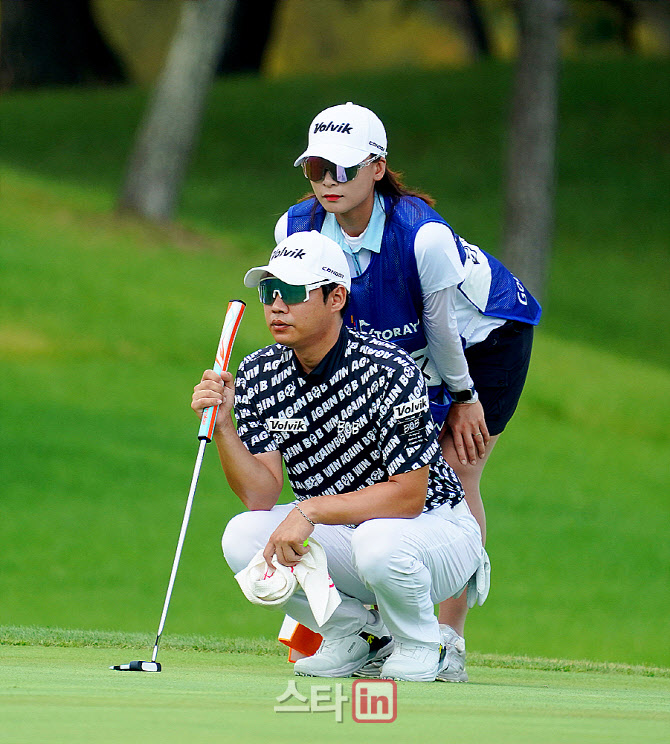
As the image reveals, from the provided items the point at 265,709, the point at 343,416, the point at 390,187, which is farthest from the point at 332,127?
the point at 265,709

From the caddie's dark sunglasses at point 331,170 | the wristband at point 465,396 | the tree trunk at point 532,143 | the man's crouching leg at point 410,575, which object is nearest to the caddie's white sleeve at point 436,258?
the caddie's dark sunglasses at point 331,170

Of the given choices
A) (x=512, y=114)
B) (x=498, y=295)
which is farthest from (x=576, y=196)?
(x=498, y=295)

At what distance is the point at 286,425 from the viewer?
15.0 feet

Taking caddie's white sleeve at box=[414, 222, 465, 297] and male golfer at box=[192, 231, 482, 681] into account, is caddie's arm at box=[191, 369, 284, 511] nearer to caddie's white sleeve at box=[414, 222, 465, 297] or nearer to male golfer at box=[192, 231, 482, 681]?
male golfer at box=[192, 231, 482, 681]

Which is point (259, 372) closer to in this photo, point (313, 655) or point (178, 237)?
point (313, 655)

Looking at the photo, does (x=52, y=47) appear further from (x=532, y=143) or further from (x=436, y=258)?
(x=436, y=258)

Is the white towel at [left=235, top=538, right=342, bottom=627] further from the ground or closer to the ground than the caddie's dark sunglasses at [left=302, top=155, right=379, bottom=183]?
closer to the ground

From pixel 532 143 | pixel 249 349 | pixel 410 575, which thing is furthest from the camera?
pixel 532 143

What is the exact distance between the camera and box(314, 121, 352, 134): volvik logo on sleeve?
15.7 feet

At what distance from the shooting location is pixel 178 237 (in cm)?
2008

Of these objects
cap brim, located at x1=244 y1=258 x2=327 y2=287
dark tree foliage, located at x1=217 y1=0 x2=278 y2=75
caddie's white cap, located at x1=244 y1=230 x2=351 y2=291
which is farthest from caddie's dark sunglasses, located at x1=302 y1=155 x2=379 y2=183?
dark tree foliage, located at x1=217 y1=0 x2=278 y2=75

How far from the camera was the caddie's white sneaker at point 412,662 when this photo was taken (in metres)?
4.38

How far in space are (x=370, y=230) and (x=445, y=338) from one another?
0.43 meters

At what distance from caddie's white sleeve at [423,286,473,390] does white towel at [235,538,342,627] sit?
0.84 metres
